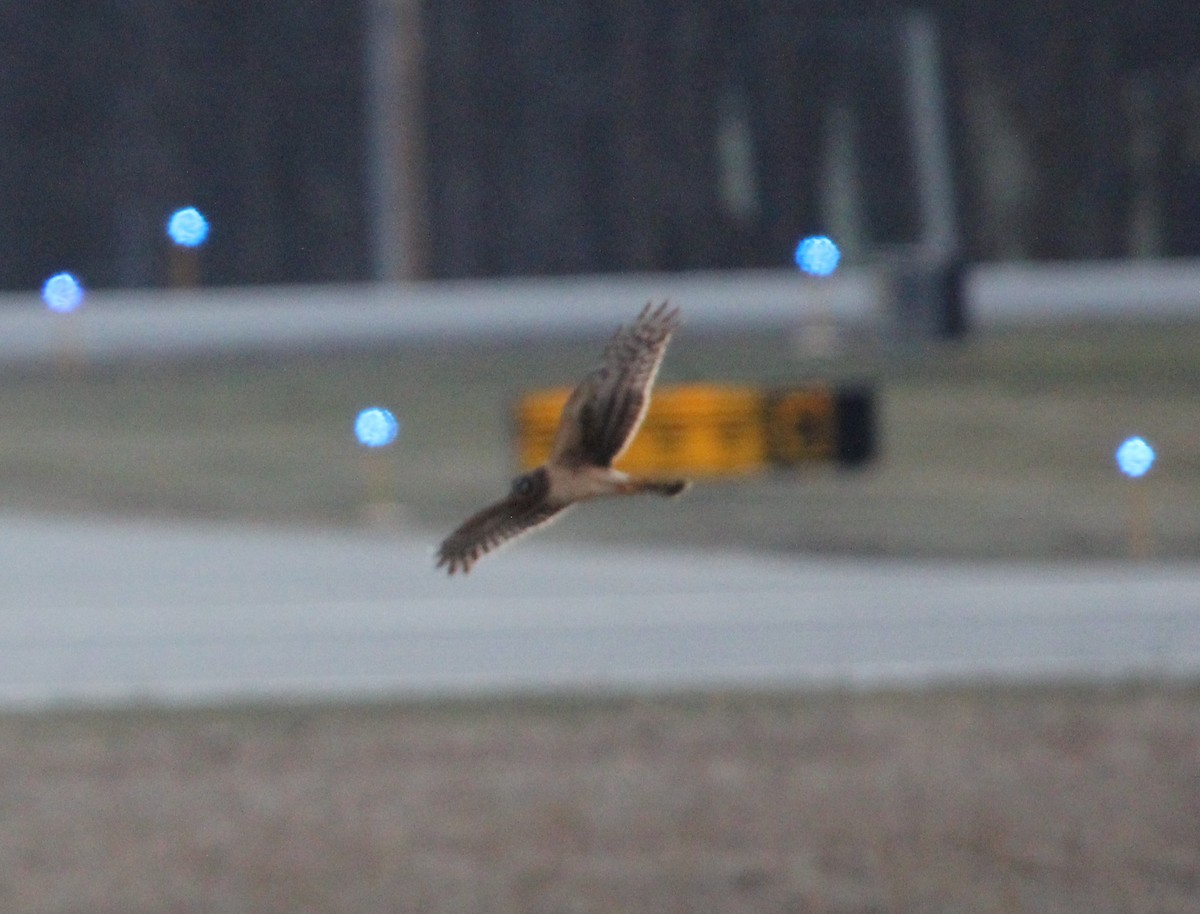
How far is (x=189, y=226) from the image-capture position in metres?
2.67

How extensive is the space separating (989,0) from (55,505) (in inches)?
1420

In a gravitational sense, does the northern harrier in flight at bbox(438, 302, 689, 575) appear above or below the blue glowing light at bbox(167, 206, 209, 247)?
below

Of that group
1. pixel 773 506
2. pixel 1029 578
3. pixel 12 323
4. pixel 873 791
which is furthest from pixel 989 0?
pixel 12 323

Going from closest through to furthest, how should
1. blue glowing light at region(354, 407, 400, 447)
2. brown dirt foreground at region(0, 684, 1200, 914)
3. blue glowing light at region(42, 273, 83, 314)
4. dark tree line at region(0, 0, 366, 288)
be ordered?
blue glowing light at region(354, 407, 400, 447)
blue glowing light at region(42, 273, 83, 314)
dark tree line at region(0, 0, 366, 288)
brown dirt foreground at region(0, 684, 1200, 914)

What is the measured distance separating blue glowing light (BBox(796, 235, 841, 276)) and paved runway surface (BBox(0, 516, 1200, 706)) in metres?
20.6

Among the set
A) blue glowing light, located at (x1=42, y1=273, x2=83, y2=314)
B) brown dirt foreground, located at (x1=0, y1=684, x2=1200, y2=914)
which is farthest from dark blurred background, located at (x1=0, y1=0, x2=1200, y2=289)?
brown dirt foreground, located at (x1=0, y1=684, x2=1200, y2=914)

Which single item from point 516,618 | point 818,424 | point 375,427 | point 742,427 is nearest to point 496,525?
point 375,427

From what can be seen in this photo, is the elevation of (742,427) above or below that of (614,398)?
below

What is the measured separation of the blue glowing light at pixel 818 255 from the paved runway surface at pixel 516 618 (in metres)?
20.6

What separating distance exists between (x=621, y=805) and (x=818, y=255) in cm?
1777

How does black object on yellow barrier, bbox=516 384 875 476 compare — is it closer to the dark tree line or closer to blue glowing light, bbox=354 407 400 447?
blue glowing light, bbox=354 407 400 447

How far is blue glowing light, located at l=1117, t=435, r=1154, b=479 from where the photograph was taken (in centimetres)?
263

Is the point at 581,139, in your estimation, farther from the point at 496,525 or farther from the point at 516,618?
the point at 516,618

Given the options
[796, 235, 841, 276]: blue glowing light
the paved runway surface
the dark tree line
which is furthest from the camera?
the paved runway surface
